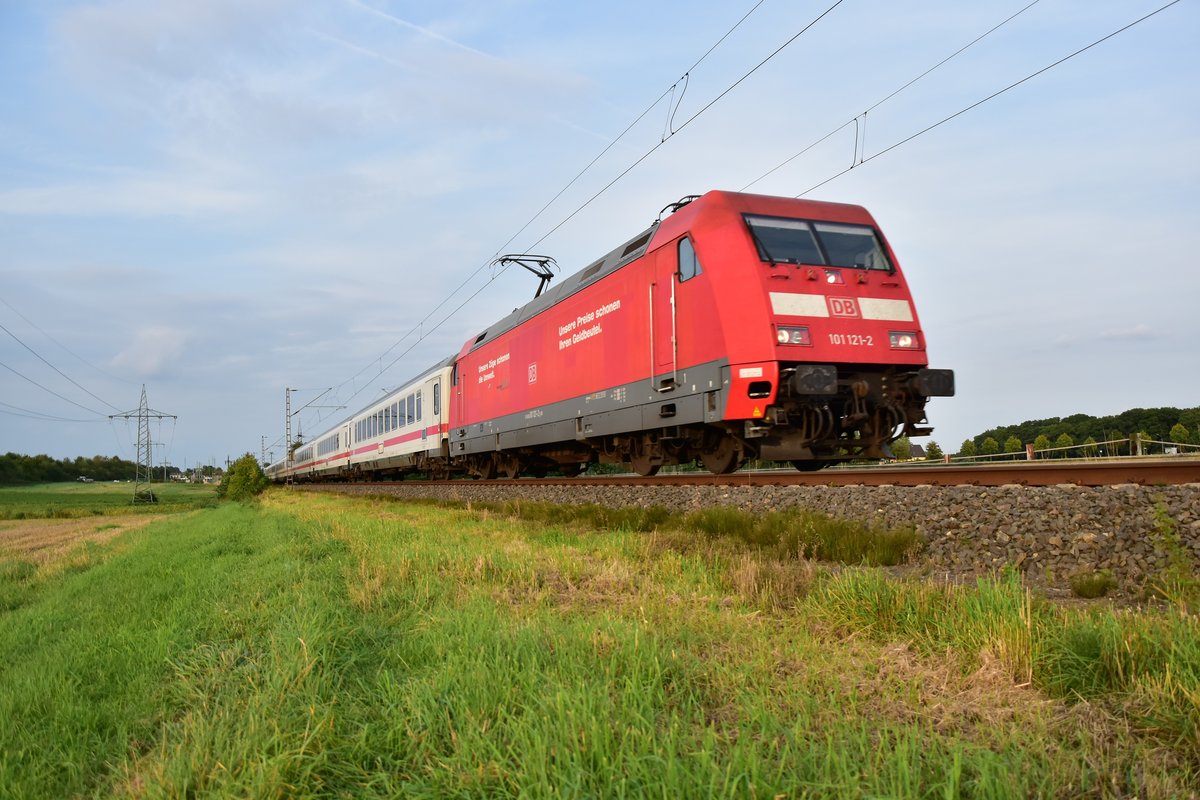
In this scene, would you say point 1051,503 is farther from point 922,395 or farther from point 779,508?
point 922,395

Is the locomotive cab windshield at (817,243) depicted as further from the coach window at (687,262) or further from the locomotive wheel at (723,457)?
the locomotive wheel at (723,457)

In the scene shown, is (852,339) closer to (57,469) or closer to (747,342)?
(747,342)

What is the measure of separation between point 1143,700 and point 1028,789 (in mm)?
999

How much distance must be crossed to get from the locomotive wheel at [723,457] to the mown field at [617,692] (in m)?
5.42

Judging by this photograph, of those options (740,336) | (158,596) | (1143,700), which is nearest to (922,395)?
(740,336)

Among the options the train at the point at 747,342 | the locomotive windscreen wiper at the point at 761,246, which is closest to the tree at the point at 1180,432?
the train at the point at 747,342

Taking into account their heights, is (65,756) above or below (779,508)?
below

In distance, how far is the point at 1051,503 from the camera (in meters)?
6.34

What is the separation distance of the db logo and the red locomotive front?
0.02 metres

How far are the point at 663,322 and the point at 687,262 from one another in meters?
1.04

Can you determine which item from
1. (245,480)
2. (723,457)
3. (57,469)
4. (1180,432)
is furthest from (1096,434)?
(57,469)

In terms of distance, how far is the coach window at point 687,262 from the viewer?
35.2 ft

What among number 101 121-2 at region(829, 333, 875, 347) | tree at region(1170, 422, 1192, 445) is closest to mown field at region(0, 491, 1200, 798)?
number 101 121-2 at region(829, 333, 875, 347)

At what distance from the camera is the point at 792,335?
9586mm
